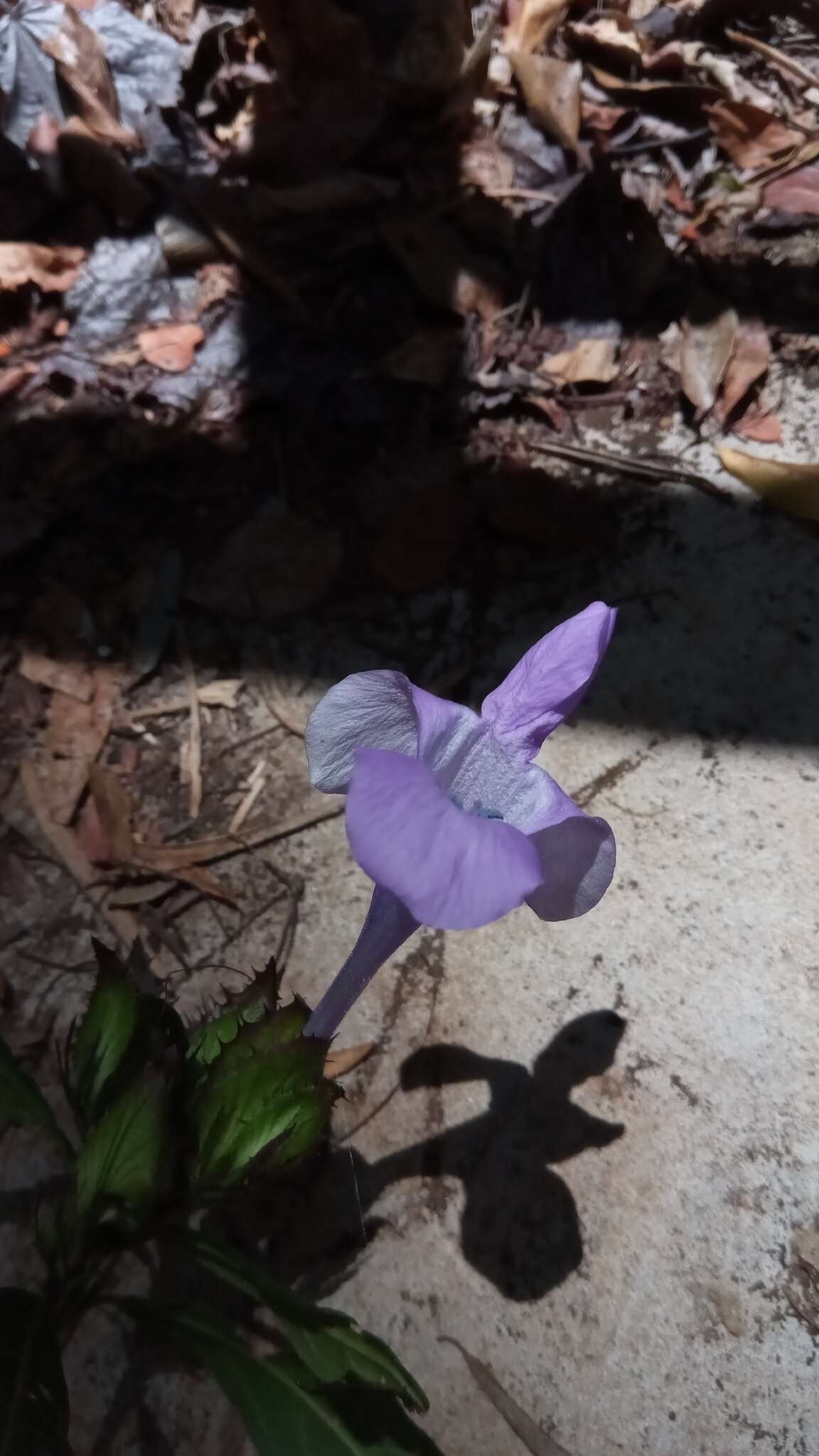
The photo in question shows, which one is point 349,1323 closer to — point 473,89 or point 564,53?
point 473,89

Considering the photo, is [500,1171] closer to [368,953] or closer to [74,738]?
[368,953]

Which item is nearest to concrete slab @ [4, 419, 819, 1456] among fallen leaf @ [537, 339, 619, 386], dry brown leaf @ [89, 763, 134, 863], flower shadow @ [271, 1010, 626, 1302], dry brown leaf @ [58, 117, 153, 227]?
flower shadow @ [271, 1010, 626, 1302]

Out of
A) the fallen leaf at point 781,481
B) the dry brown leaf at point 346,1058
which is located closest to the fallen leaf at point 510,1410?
the dry brown leaf at point 346,1058

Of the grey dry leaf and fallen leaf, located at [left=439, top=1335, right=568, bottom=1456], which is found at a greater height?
the grey dry leaf

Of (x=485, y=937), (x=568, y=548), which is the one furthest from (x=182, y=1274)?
(x=568, y=548)

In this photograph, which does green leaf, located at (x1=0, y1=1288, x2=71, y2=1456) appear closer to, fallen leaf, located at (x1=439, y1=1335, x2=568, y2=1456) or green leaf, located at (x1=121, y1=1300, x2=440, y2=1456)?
green leaf, located at (x1=121, y1=1300, x2=440, y2=1456)

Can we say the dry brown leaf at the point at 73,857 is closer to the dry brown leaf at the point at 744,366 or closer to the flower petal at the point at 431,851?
the flower petal at the point at 431,851

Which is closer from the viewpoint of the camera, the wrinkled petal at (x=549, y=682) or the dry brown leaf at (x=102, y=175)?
the wrinkled petal at (x=549, y=682)
